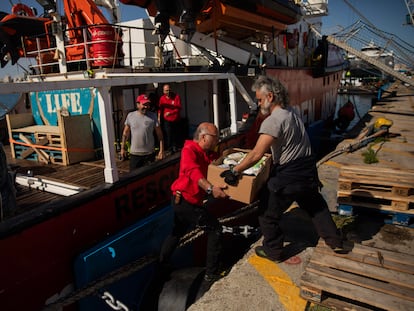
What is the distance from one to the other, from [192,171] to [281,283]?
1.50m

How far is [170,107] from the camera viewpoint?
261 inches

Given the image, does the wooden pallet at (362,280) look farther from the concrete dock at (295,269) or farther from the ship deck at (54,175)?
the ship deck at (54,175)

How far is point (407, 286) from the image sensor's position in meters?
2.72

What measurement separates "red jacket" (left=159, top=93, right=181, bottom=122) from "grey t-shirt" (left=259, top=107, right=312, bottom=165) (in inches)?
146

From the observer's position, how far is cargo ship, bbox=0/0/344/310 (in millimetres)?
3340

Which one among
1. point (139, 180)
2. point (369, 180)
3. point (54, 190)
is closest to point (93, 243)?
point (139, 180)

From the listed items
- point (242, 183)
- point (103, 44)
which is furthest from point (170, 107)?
point (242, 183)

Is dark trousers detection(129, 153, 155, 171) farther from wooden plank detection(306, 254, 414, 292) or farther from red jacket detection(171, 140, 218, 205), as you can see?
wooden plank detection(306, 254, 414, 292)

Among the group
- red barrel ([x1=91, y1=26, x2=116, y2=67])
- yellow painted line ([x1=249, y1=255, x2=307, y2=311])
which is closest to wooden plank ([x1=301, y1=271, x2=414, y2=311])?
yellow painted line ([x1=249, y1=255, x2=307, y2=311])

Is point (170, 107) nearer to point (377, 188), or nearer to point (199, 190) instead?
point (199, 190)

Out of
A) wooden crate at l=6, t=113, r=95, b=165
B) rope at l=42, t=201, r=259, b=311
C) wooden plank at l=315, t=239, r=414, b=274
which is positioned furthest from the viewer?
wooden crate at l=6, t=113, r=95, b=165

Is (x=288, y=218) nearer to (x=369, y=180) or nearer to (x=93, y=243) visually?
(x=369, y=180)

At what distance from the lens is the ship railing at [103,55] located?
21.7 feet

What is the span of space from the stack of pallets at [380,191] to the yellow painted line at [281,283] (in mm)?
1825
